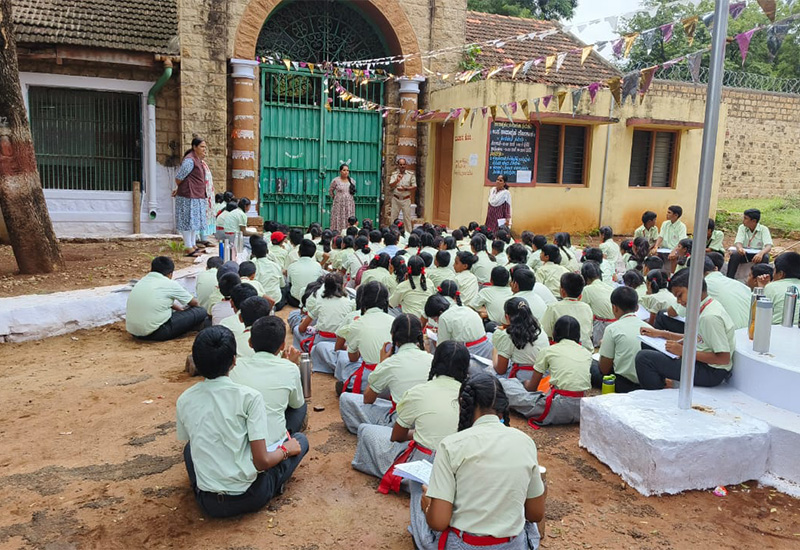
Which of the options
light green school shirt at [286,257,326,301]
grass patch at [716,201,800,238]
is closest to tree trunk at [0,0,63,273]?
light green school shirt at [286,257,326,301]

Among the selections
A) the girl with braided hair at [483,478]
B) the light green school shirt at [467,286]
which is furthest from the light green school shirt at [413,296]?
the girl with braided hair at [483,478]

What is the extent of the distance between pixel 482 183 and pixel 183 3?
20.1 feet

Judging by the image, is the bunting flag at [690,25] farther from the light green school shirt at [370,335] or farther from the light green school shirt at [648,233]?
the light green school shirt at [648,233]

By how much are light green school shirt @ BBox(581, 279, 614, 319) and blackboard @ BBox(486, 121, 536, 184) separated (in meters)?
6.51

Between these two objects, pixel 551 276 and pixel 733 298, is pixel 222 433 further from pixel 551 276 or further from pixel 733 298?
pixel 551 276

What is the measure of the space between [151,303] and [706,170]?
5149mm

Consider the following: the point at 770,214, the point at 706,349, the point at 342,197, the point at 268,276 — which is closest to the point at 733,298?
the point at 706,349

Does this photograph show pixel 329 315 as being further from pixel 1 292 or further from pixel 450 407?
pixel 1 292

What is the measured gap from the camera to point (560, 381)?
4.75 metres

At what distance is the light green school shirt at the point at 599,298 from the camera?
6.43m

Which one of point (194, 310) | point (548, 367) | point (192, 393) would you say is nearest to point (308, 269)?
point (194, 310)

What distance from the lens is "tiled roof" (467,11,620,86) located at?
14.6m

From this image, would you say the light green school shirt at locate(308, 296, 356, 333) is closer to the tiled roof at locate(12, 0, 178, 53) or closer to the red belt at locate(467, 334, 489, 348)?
the red belt at locate(467, 334, 489, 348)

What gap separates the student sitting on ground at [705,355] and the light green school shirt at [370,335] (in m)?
1.83
